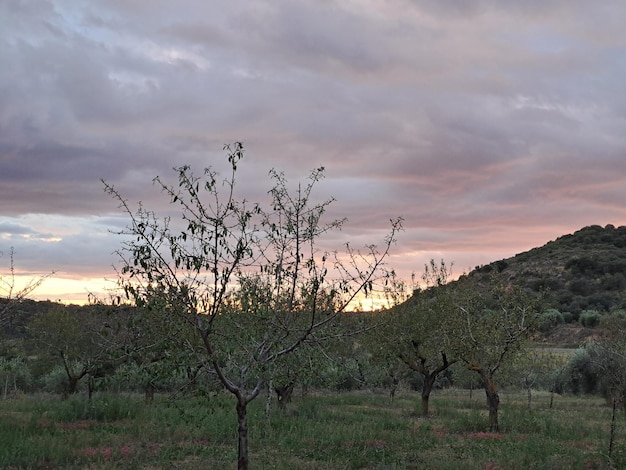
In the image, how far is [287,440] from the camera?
23984 mm

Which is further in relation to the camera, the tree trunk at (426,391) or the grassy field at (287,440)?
the tree trunk at (426,391)

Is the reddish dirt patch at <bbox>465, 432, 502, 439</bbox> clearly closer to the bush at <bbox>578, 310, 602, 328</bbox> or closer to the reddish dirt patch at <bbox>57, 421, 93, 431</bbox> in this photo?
the reddish dirt patch at <bbox>57, 421, 93, 431</bbox>

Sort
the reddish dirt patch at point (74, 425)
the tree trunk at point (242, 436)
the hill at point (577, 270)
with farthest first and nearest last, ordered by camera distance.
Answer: the hill at point (577, 270)
the reddish dirt patch at point (74, 425)
the tree trunk at point (242, 436)

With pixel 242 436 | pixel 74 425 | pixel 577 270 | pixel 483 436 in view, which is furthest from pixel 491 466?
pixel 577 270

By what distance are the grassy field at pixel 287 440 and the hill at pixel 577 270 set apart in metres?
81.4

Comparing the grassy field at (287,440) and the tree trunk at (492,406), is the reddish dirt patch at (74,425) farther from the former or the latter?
the tree trunk at (492,406)

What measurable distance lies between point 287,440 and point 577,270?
13580 cm

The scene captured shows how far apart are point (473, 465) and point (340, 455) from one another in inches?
192

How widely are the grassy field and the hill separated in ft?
267

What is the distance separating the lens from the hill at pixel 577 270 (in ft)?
400

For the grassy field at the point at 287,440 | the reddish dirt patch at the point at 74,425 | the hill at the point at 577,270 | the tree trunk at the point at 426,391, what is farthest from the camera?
the hill at the point at 577,270

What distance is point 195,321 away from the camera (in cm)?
1283

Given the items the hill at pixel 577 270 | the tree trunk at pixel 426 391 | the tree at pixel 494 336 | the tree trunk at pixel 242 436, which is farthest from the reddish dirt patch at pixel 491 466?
the hill at pixel 577 270

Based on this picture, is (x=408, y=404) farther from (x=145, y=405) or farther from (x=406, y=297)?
(x=145, y=405)
